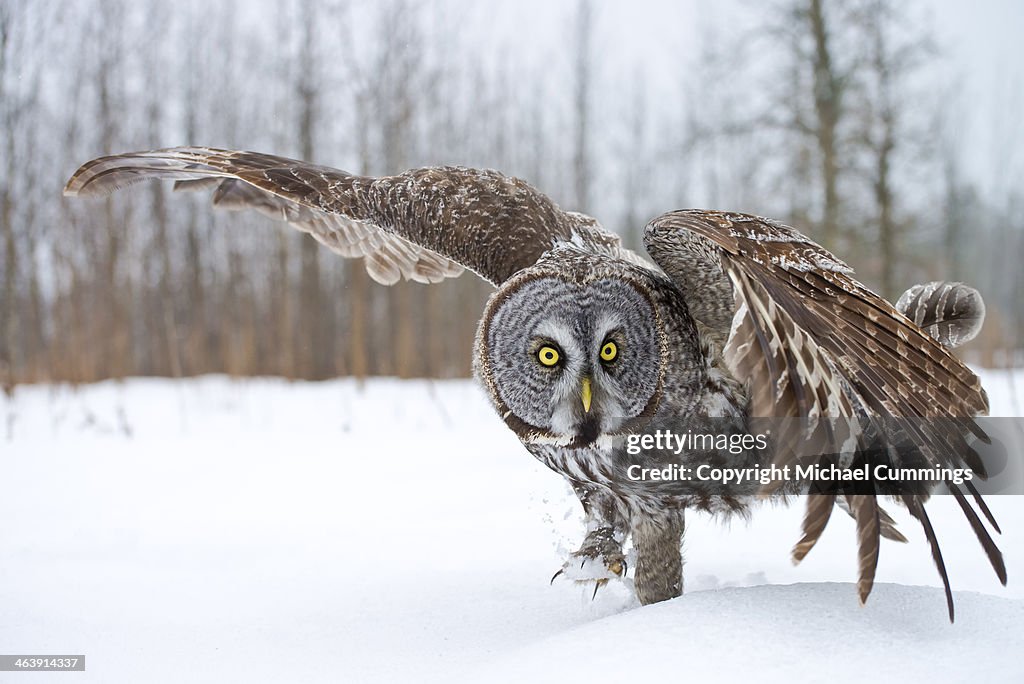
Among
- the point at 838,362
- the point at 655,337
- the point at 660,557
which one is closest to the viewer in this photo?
the point at 838,362

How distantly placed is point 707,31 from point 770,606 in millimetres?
16822

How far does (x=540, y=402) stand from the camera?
2.68 metres

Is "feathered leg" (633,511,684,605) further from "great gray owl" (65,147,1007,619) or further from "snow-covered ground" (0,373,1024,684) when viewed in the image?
"snow-covered ground" (0,373,1024,684)

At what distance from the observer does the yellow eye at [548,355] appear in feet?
8.63

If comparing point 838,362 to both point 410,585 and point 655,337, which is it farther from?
point 410,585

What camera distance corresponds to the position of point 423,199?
3.24 m

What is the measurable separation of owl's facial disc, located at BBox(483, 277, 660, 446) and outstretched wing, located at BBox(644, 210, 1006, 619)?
50 centimetres

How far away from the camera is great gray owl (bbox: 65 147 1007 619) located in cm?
197

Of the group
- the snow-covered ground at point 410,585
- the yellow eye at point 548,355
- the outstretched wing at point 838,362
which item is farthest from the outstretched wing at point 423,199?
the snow-covered ground at point 410,585

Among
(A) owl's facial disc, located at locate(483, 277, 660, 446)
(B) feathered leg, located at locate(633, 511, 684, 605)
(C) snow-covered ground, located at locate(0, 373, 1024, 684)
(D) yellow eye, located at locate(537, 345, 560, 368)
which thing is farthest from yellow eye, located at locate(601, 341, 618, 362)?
(C) snow-covered ground, located at locate(0, 373, 1024, 684)

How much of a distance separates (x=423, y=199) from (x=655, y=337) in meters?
1.27

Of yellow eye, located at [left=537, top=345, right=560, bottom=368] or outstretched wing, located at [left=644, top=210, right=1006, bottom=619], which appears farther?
yellow eye, located at [left=537, top=345, right=560, bottom=368]

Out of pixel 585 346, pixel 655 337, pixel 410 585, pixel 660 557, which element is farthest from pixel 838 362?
pixel 410 585

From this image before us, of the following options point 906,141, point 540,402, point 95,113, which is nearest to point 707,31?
point 906,141
